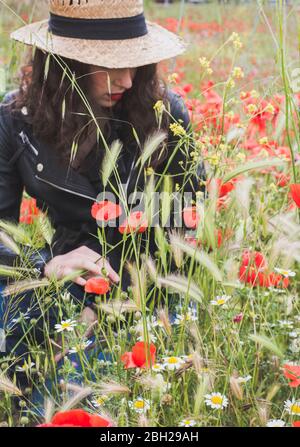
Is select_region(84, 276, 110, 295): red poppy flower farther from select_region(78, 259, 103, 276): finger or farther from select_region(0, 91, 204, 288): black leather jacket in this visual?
select_region(0, 91, 204, 288): black leather jacket

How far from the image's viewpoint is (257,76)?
450 cm

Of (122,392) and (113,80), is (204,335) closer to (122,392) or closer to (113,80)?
(122,392)

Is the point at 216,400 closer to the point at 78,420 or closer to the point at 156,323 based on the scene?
the point at 156,323

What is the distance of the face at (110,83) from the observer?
2.04 metres

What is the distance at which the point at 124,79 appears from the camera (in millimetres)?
2037

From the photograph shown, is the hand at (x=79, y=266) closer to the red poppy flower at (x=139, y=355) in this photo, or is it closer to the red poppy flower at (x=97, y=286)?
the red poppy flower at (x=97, y=286)

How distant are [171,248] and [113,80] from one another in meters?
0.65

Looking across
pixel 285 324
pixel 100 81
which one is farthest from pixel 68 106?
pixel 285 324

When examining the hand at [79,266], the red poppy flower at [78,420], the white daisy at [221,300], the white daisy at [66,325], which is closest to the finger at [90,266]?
the hand at [79,266]

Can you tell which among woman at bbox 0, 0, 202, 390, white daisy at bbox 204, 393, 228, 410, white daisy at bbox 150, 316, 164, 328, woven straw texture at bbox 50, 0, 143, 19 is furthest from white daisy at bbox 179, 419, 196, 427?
woven straw texture at bbox 50, 0, 143, 19

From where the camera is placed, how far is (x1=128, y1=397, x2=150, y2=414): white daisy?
1412 millimetres
